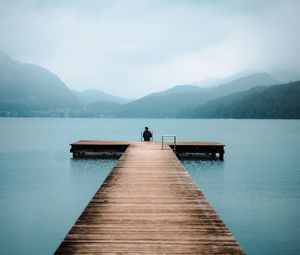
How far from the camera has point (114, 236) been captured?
7195 mm

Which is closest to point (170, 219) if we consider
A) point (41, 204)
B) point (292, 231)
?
point (292, 231)

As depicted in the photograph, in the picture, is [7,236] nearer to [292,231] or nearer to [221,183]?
[292,231]

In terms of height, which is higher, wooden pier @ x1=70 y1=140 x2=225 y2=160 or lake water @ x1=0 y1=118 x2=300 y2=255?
wooden pier @ x1=70 y1=140 x2=225 y2=160

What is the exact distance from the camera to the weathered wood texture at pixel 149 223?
663 centimetres

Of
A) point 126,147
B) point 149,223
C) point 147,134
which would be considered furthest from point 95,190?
point 149,223

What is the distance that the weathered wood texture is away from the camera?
21.8ft

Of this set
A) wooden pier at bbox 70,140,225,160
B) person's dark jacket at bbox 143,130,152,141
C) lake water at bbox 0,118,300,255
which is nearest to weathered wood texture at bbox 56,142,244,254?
lake water at bbox 0,118,300,255

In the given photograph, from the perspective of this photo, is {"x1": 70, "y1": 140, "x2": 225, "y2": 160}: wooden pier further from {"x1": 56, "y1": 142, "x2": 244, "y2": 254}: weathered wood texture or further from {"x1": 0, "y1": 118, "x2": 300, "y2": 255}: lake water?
{"x1": 56, "y1": 142, "x2": 244, "y2": 254}: weathered wood texture

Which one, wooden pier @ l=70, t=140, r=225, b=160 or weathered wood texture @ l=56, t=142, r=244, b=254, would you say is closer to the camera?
weathered wood texture @ l=56, t=142, r=244, b=254

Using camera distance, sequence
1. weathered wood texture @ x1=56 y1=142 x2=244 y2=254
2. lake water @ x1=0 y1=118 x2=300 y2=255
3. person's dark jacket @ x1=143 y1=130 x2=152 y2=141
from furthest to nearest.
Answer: person's dark jacket @ x1=143 y1=130 x2=152 y2=141 < lake water @ x1=0 y1=118 x2=300 y2=255 < weathered wood texture @ x1=56 y1=142 x2=244 y2=254

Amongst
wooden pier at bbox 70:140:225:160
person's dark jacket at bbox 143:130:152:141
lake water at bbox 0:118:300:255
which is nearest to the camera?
lake water at bbox 0:118:300:255

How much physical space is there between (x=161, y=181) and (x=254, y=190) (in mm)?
14390

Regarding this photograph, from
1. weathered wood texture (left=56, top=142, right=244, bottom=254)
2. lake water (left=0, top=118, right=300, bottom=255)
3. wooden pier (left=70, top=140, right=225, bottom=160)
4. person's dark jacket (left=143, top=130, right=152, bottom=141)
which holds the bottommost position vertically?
lake water (left=0, top=118, right=300, bottom=255)

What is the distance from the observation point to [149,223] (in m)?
8.12
